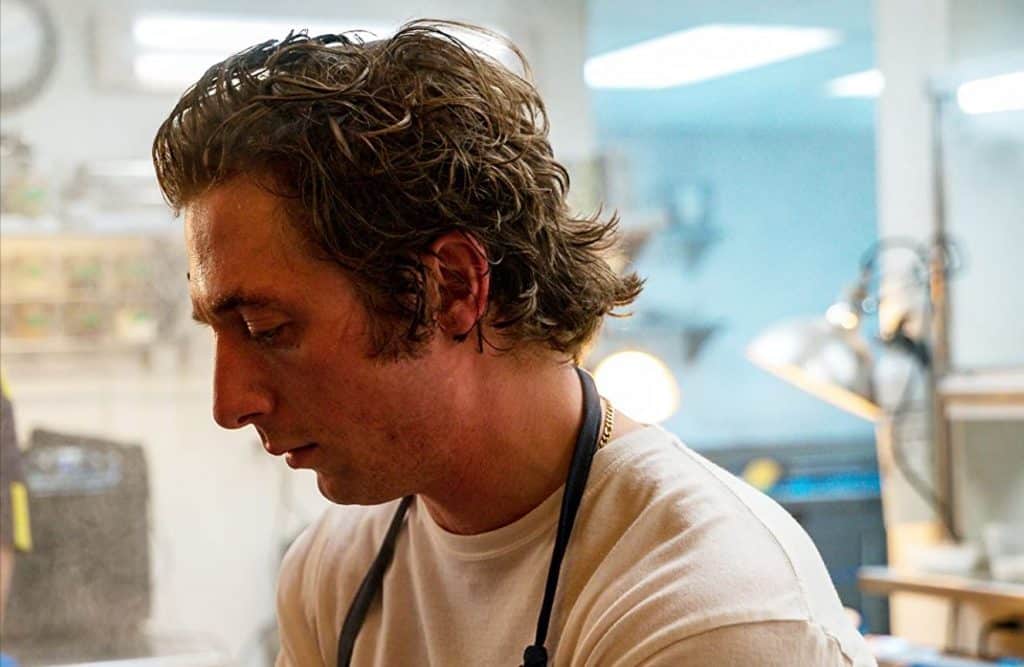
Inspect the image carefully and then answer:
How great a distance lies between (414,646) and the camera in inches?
39.4

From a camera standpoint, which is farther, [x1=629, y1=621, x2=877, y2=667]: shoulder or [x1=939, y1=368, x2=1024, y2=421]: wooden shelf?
[x1=939, y1=368, x2=1024, y2=421]: wooden shelf

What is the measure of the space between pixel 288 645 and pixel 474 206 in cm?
37

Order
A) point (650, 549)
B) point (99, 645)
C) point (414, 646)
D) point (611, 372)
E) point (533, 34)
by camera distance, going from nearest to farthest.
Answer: point (650, 549) < point (414, 646) < point (99, 645) < point (611, 372) < point (533, 34)

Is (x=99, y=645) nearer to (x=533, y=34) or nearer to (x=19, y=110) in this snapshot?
(x=19, y=110)

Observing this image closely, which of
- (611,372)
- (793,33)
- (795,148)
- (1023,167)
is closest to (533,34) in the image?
(611,372)

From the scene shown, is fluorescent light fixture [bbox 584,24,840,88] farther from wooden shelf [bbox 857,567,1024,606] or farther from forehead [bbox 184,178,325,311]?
forehead [bbox 184,178,325,311]

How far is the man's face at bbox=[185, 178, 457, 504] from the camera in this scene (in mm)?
894

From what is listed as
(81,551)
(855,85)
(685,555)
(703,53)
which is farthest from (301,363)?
(855,85)

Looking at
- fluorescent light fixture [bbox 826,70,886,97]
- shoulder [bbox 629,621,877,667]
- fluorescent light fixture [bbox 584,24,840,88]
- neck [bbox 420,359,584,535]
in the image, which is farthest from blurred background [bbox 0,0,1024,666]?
fluorescent light fixture [bbox 826,70,886,97]

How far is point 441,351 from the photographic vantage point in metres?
0.94

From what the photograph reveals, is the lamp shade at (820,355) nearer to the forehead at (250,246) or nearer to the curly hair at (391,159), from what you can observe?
the curly hair at (391,159)

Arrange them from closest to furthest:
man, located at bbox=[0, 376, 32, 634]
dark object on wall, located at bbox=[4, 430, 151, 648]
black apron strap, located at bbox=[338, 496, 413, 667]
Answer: black apron strap, located at bbox=[338, 496, 413, 667] → man, located at bbox=[0, 376, 32, 634] → dark object on wall, located at bbox=[4, 430, 151, 648]

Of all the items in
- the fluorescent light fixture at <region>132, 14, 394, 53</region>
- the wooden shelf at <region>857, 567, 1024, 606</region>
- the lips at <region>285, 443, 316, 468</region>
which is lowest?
the wooden shelf at <region>857, 567, 1024, 606</region>

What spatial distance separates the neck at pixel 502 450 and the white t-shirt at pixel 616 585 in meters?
0.01
